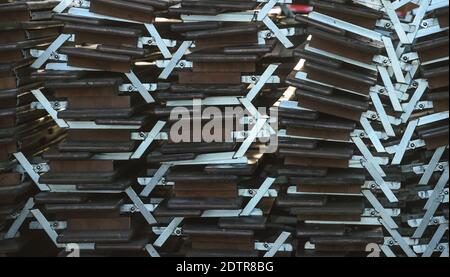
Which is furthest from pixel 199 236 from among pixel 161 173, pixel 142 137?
pixel 142 137

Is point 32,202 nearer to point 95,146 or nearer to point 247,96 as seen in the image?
point 95,146

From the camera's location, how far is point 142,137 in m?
4.96

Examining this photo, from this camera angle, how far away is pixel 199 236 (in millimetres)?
4902

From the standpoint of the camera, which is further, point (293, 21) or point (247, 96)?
point (293, 21)

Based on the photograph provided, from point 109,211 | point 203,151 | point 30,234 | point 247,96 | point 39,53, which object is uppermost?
point 39,53

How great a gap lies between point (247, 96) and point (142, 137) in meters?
0.88

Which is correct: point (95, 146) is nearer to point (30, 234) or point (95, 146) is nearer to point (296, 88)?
point (30, 234)

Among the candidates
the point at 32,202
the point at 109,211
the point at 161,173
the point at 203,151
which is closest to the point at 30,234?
the point at 32,202

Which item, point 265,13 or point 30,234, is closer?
point 265,13

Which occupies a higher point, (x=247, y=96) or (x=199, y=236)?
(x=247, y=96)

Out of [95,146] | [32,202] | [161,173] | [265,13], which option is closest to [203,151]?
[161,173]

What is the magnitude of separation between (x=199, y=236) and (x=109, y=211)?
28.6 inches

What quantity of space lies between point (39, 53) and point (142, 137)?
1.07 meters

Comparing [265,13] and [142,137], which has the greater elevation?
[265,13]
